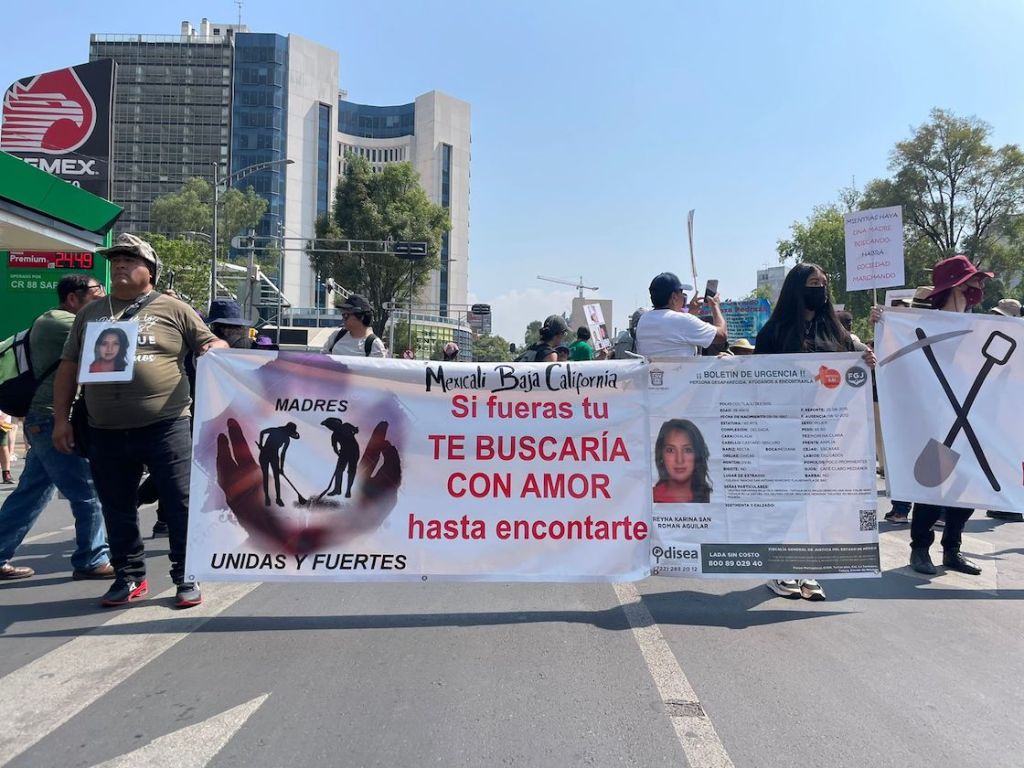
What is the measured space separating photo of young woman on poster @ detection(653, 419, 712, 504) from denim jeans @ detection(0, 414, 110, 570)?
3.71m

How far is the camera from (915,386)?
518 cm

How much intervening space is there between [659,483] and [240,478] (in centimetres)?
239

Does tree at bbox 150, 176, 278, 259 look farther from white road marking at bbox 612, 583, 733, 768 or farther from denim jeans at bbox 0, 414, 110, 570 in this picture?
white road marking at bbox 612, 583, 733, 768

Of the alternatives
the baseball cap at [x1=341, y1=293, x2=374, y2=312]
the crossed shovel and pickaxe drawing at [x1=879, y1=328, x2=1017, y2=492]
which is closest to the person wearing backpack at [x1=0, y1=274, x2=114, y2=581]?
the baseball cap at [x1=341, y1=293, x2=374, y2=312]

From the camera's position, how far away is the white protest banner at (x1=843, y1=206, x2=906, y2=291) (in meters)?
8.24

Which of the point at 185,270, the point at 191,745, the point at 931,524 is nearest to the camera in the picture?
the point at 191,745

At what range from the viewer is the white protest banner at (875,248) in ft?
27.0

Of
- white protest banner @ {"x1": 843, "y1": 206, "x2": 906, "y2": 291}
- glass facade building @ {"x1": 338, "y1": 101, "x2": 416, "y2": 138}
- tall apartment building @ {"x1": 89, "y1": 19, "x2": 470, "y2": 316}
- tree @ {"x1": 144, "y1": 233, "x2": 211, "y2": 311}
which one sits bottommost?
white protest banner @ {"x1": 843, "y1": 206, "x2": 906, "y2": 291}

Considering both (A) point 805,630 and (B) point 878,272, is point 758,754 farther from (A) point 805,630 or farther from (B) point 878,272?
(B) point 878,272

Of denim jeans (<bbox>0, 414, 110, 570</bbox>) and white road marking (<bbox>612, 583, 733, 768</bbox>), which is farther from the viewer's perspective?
denim jeans (<bbox>0, 414, 110, 570</bbox>)

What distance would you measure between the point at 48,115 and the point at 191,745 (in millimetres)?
22397

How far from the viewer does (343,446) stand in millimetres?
4355

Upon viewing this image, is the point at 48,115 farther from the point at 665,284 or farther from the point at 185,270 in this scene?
the point at 665,284

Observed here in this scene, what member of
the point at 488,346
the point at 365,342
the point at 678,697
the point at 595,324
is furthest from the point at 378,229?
the point at 488,346
